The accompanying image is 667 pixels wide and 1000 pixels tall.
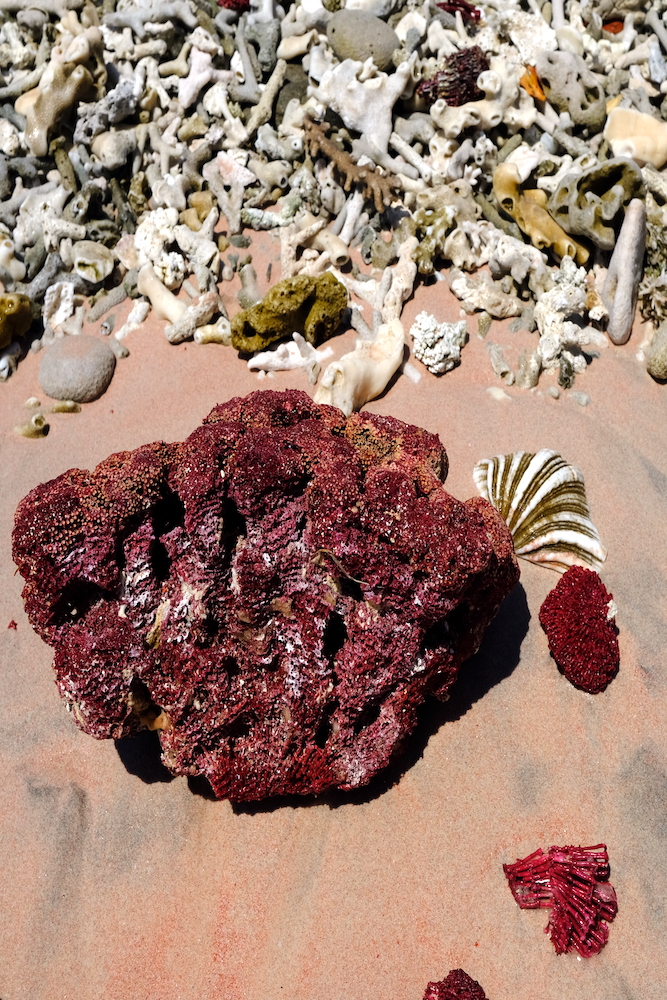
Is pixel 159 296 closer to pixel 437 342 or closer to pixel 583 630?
pixel 437 342

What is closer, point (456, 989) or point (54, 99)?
point (456, 989)

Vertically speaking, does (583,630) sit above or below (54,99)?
below

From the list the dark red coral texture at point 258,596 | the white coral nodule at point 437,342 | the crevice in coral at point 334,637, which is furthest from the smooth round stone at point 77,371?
the crevice in coral at point 334,637

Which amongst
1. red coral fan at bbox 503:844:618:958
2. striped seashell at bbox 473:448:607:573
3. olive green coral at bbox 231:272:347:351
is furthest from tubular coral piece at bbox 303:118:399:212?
red coral fan at bbox 503:844:618:958

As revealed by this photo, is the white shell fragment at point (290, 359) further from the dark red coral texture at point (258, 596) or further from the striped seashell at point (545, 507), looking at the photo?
the dark red coral texture at point (258, 596)

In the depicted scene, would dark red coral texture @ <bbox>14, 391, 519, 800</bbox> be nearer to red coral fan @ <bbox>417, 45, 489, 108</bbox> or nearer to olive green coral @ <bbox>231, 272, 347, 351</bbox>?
olive green coral @ <bbox>231, 272, 347, 351</bbox>

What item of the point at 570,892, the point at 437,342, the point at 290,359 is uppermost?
the point at 437,342

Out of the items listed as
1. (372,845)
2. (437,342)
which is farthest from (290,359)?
(372,845)
